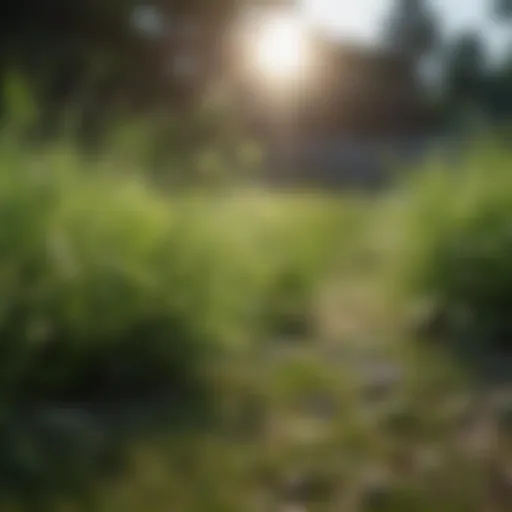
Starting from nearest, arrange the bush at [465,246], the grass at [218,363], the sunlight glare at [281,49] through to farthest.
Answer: the grass at [218,363]
the bush at [465,246]
the sunlight glare at [281,49]

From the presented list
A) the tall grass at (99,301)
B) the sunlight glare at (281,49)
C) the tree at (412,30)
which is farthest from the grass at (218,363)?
the sunlight glare at (281,49)

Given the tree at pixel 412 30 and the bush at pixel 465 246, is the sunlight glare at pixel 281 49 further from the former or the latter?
the bush at pixel 465 246

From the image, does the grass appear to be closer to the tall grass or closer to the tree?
the tall grass

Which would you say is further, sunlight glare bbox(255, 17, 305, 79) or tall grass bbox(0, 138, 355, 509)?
sunlight glare bbox(255, 17, 305, 79)

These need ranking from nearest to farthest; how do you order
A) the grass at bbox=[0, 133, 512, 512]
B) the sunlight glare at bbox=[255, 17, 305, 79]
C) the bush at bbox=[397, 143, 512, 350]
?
the grass at bbox=[0, 133, 512, 512], the bush at bbox=[397, 143, 512, 350], the sunlight glare at bbox=[255, 17, 305, 79]

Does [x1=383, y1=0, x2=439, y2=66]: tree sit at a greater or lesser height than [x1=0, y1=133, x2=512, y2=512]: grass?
greater

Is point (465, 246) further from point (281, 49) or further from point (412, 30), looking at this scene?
Answer: point (281, 49)

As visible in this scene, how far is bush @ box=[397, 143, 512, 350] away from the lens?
2506mm

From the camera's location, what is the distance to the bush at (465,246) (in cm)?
251

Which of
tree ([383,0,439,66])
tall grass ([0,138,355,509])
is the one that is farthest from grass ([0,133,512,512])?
tree ([383,0,439,66])

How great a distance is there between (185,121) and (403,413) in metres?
1.14

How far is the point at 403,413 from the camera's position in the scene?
2.06 m

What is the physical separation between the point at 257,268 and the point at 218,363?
0.30m

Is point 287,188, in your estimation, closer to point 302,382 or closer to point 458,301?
point 458,301
